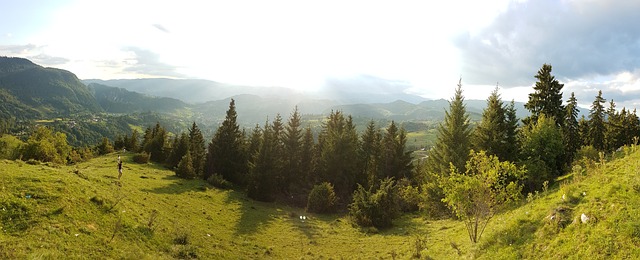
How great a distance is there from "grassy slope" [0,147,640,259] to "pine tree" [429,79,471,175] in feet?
31.1

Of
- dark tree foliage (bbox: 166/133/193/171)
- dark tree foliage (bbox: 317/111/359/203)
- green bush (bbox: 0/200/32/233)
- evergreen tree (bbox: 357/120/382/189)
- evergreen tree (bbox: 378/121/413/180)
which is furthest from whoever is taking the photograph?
dark tree foliage (bbox: 166/133/193/171)

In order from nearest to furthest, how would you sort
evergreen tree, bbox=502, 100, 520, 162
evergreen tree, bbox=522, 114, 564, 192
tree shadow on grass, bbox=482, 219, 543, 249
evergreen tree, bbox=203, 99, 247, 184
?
tree shadow on grass, bbox=482, 219, 543, 249
evergreen tree, bbox=522, 114, 564, 192
evergreen tree, bbox=502, 100, 520, 162
evergreen tree, bbox=203, 99, 247, 184

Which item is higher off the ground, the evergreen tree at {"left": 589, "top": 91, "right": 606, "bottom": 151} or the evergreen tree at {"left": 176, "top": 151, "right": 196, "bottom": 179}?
the evergreen tree at {"left": 589, "top": 91, "right": 606, "bottom": 151}

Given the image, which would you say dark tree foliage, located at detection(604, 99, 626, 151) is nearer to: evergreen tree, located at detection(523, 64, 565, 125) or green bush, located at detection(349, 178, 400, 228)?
evergreen tree, located at detection(523, 64, 565, 125)

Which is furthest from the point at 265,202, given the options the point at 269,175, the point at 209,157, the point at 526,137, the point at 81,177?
the point at 526,137

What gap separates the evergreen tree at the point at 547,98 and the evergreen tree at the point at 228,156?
48306mm

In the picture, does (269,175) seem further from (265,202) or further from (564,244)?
(564,244)

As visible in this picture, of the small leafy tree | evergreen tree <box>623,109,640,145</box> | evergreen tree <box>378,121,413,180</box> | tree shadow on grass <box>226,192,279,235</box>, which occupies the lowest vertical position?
tree shadow on grass <box>226,192,279,235</box>

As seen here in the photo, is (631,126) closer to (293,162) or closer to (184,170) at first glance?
(293,162)

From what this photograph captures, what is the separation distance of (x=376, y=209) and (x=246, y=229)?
15961mm

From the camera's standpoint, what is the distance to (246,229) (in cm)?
3186

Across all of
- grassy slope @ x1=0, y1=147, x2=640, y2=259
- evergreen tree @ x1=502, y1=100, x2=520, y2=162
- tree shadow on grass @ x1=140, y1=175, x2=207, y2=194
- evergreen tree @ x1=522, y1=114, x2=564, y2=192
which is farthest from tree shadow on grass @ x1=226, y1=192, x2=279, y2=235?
evergreen tree @ x1=522, y1=114, x2=564, y2=192

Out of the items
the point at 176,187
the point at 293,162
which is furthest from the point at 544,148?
the point at 176,187

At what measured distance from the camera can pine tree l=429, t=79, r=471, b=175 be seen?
40.3 meters
